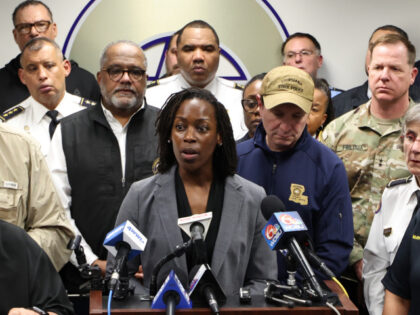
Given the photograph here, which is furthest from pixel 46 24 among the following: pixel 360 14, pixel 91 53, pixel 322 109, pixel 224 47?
pixel 360 14

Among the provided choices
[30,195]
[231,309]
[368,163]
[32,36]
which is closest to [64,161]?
[30,195]

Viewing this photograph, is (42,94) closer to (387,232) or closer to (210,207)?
(210,207)

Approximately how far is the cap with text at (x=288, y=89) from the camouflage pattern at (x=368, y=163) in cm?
77

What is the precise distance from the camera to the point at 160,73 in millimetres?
5691

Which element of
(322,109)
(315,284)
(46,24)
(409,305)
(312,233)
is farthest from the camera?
(46,24)

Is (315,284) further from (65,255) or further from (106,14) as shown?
(106,14)

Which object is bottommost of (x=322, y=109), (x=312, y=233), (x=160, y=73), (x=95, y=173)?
(x=312, y=233)

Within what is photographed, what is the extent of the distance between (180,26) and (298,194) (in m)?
3.16

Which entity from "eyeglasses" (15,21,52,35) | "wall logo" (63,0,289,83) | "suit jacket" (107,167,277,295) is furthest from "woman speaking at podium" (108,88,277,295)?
"wall logo" (63,0,289,83)

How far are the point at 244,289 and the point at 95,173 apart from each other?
5.60ft

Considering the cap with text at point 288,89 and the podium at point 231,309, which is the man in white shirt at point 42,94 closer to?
the cap with text at point 288,89

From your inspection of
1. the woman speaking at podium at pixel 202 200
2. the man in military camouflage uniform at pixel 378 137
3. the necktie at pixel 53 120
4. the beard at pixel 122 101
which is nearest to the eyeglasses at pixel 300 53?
the man in military camouflage uniform at pixel 378 137

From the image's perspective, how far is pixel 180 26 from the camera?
568 centimetres

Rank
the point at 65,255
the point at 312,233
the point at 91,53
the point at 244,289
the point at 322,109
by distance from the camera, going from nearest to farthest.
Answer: the point at 244,289 < the point at 312,233 < the point at 65,255 < the point at 322,109 < the point at 91,53
